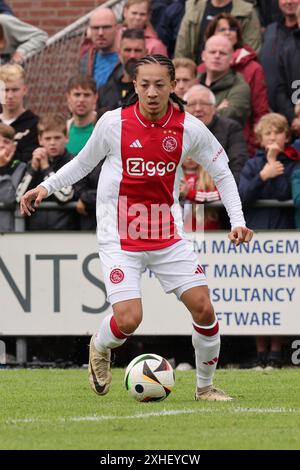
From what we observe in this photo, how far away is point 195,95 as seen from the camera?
12633mm

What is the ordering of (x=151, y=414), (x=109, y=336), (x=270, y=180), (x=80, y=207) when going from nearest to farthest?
1. (x=151, y=414)
2. (x=109, y=336)
3. (x=270, y=180)
4. (x=80, y=207)

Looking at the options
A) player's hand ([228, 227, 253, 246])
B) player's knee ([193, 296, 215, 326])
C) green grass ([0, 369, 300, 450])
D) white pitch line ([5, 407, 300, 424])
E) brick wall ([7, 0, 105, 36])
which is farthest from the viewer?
brick wall ([7, 0, 105, 36])

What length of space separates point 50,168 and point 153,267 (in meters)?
3.82

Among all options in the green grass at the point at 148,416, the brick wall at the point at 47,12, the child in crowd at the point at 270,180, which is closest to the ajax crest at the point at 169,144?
the green grass at the point at 148,416

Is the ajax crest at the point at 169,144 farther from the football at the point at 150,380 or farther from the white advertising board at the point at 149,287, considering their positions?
the white advertising board at the point at 149,287

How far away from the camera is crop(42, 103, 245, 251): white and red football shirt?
9016 mm

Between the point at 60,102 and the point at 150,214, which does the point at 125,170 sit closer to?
the point at 150,214

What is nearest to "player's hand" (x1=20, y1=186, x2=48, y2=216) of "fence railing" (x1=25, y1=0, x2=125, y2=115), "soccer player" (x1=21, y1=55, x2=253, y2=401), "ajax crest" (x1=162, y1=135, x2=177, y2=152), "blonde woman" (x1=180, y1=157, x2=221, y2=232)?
"soccer player" (x1=21, y1=55, x2=253, y2=401)

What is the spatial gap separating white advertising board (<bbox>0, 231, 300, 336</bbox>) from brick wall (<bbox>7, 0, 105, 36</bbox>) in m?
6.36

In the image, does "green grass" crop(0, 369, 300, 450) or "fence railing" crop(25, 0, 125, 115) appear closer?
"green grass" crop(0, 369, 300, 450)

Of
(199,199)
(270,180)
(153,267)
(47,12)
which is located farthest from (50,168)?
(47,12)

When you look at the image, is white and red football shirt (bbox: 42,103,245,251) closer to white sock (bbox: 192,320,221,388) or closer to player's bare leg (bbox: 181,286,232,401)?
player's bare leg (bbox: 181,286,232,401)

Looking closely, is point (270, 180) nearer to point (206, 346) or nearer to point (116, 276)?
point (206, 346)
